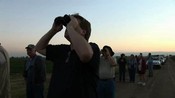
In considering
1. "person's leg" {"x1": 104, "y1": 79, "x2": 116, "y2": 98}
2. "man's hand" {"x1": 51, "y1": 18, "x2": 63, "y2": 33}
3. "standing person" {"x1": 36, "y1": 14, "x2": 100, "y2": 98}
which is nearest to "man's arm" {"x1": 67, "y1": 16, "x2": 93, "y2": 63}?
"standing person" {"x1": 36, "y1": 14, "x2": 100, "y2": 98}

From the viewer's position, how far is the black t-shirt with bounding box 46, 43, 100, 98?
396 cm

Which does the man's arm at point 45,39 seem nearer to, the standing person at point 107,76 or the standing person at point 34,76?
the standing person at point 107,76

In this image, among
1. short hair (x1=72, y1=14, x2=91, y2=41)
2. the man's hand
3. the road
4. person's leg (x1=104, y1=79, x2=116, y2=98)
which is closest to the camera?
short hair (x1=72, y1=14, x2=91, y2=41)

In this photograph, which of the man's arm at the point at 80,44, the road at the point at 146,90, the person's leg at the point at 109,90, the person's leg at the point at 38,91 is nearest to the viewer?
the man's arm at the point at 80,44

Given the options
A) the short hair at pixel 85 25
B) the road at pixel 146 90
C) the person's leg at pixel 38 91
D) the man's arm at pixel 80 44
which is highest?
the short hair at pixel 85 25

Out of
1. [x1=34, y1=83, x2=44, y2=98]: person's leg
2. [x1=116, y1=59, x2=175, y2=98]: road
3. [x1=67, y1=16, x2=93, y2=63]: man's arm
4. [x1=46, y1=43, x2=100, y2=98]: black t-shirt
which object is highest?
[x1=67, y1=16, x2=93, y2=63]: man's arm

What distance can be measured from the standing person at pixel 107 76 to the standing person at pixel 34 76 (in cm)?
140

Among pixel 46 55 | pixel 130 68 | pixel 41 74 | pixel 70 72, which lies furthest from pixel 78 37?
pixel 130 68

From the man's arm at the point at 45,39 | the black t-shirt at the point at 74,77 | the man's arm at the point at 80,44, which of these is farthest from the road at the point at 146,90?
the man's arm at the point at 80,44

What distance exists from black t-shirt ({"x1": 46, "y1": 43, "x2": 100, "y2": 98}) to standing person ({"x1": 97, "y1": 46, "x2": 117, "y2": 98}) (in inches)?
168

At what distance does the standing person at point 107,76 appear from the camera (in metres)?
8.36

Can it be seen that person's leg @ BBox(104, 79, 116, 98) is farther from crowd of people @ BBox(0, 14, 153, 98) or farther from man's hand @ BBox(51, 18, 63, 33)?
man's hand @ BBox(51, 18, 63, 33)

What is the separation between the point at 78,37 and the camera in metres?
3.74

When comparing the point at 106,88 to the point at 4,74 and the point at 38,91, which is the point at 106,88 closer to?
the point at 38,91
